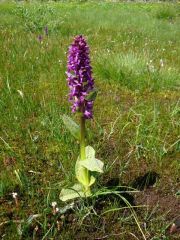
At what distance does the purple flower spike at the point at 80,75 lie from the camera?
2.86 metres

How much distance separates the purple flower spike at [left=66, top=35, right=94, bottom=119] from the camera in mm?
2859

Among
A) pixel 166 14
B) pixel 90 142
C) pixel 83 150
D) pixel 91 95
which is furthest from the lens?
pixel 166 14

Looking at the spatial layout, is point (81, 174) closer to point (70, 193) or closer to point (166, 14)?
point (70, 193)

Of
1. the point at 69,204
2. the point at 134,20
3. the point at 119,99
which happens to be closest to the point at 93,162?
the point at 69,204

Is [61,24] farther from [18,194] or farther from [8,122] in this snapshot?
[18,194]

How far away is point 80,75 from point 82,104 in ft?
0.85

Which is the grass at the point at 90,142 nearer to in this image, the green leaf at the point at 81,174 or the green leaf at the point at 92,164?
the green leaf at the point at 81,174

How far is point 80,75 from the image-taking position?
2.92m

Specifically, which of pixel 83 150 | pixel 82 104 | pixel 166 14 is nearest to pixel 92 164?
pixel 83 150

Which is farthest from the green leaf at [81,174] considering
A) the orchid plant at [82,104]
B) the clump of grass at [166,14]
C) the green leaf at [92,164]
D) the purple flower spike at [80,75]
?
the clump of grass at [166,14]

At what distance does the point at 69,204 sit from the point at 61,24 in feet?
33.2

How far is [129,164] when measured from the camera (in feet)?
13.0

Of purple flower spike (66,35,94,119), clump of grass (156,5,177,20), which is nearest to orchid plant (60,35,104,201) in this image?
purple flower spike (66,35,94,119)

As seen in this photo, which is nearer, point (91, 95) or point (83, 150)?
point (91, 95)
